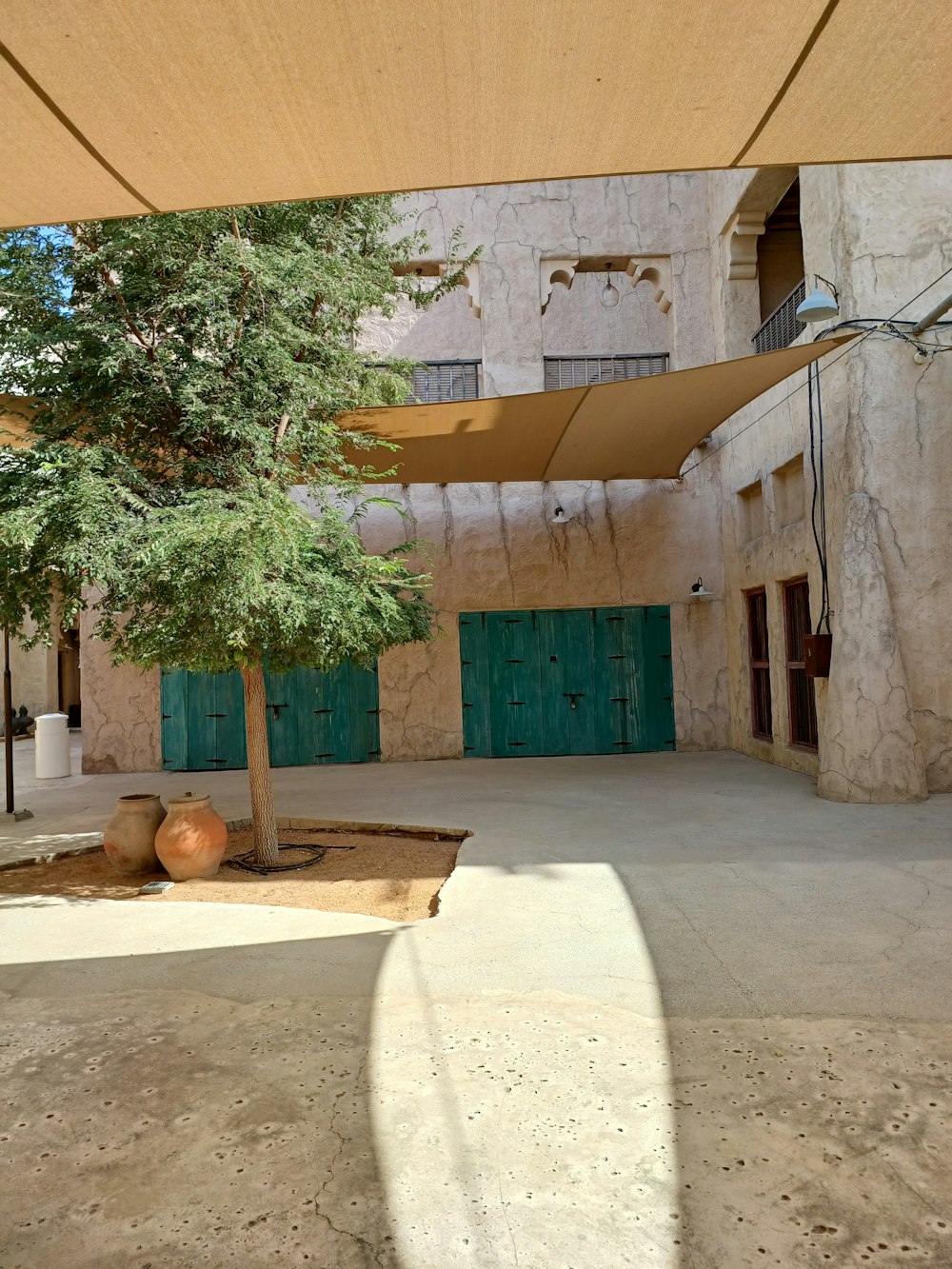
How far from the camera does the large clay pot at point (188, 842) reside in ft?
16.6

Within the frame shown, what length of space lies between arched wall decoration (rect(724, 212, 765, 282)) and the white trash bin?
877 centimetres

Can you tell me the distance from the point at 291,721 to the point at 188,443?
5.01 metres

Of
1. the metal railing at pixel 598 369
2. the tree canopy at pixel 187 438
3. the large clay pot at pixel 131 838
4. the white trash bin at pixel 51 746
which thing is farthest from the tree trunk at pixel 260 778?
the metal railing at pixel 598 369

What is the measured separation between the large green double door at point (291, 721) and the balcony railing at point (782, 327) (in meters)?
5.36

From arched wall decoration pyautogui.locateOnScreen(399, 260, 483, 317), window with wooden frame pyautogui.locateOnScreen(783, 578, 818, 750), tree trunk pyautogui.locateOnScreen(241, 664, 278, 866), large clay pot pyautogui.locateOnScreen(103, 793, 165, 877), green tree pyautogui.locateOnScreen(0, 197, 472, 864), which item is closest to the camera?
green tree pyautogui.locateOnScreen(0, 197, 472, 864)

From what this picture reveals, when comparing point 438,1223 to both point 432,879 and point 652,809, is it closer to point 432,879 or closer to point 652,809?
point 432,879

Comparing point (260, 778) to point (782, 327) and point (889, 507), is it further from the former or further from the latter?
point (782, 327)

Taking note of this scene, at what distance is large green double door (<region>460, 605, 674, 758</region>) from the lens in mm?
9672

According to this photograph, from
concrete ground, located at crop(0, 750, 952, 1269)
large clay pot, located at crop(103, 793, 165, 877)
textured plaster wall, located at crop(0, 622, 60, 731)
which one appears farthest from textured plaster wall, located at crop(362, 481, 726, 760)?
textured plaster wall, located at crop(0, 622, 60, 731)

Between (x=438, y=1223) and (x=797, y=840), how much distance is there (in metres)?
3.80

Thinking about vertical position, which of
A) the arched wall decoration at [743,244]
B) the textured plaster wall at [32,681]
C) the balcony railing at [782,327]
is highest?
the arched wall decoration at [743,244]

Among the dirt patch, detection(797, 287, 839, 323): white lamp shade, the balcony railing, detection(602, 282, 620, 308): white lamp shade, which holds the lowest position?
the dirt patch

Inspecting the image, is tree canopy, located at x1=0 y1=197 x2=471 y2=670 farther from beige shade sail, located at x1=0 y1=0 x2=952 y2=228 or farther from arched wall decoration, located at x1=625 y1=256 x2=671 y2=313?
arched wall decoration, located at x1=625 y1=256 x2=671 y2=313

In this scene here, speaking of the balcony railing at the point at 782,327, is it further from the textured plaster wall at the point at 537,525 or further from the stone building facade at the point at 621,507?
the textured plaster wall at the point at 537,525
